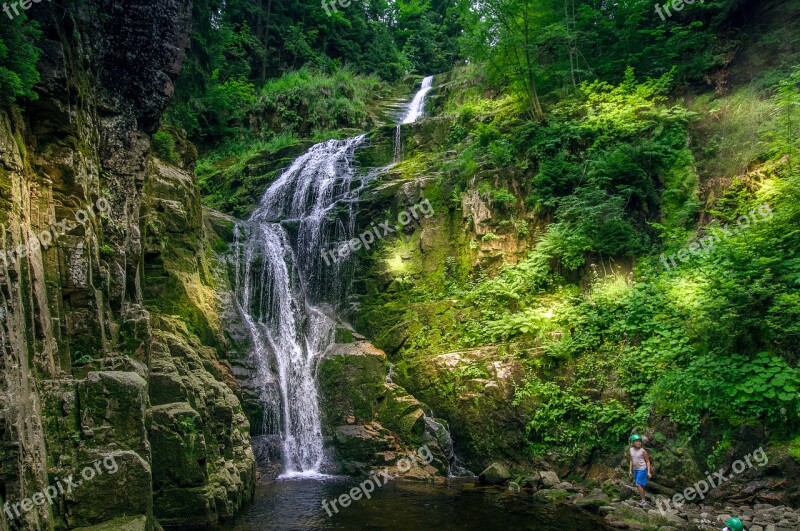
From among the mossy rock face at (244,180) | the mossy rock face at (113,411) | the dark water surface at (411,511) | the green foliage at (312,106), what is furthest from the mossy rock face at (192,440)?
the green foliage at (312,106)

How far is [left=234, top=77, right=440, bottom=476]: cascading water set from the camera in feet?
43.7

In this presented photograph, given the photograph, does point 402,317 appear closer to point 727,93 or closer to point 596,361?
point 596,361

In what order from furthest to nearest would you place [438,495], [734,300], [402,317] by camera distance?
[402,317]
[438,495]
[734,300]

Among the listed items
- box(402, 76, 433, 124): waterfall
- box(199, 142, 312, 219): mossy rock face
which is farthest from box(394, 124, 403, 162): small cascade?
box(402, 76, 433, 124): waterfall

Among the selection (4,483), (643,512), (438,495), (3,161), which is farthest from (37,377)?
(643,512)

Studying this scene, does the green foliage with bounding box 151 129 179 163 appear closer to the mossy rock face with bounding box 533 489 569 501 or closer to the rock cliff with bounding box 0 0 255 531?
the rock cliff with bounding box 0 0 255 531

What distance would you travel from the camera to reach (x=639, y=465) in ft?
29.9

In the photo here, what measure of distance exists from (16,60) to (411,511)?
28.7 ft

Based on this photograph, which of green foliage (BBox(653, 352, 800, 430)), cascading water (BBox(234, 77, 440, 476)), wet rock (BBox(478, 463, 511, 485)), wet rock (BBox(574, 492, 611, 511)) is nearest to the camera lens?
green foliage (BBox(653, 352, 800, 430))

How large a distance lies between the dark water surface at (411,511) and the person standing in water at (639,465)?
3.16 ft

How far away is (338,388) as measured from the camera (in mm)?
13500

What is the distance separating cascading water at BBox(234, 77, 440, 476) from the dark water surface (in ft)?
7.39

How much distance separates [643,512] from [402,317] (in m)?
7.99

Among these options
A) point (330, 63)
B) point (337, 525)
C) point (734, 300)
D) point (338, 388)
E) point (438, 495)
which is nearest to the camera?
point (337, 525)
